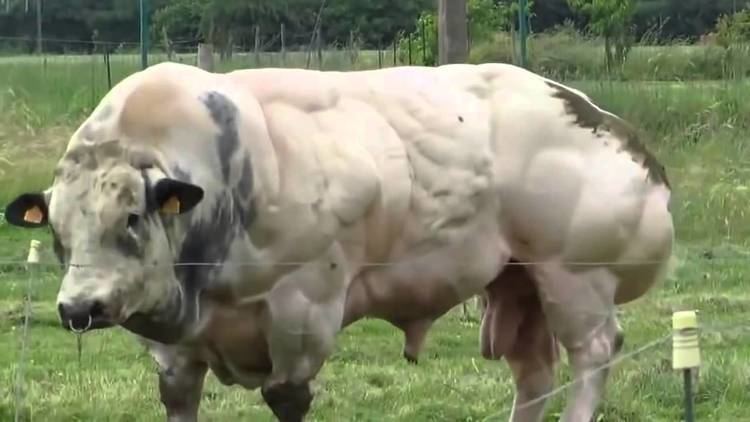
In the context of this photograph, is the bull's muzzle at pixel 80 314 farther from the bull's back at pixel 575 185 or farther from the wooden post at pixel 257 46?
the wooden post at pixel 257 46

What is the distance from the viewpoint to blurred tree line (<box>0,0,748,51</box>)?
44.5ft

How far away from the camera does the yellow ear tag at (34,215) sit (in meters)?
4.65

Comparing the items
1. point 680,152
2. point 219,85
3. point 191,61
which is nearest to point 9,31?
point 191,61

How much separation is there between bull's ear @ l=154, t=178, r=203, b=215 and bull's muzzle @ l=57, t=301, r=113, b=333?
0.35 meters

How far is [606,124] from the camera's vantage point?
18.9ft

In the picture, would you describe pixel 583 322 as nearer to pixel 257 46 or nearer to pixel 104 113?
pixel 104 113

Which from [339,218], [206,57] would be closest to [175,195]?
[339,218]

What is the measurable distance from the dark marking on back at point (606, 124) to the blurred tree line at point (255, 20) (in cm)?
763

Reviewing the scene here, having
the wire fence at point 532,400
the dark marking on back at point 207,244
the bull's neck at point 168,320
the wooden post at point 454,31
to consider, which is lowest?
the wire fence at point 532,400

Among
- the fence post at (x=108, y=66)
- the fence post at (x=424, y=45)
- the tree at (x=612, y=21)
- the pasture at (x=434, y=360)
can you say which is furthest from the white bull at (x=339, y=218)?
the tree at (x=612, y=21)

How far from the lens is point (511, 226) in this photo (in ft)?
18.1

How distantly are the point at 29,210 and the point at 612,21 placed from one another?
10.6m

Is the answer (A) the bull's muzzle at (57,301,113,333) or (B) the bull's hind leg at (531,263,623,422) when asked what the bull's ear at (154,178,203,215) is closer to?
(A) the bull's muzzle at (57,301,113,333)

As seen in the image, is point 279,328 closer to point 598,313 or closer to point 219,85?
point 219,85
